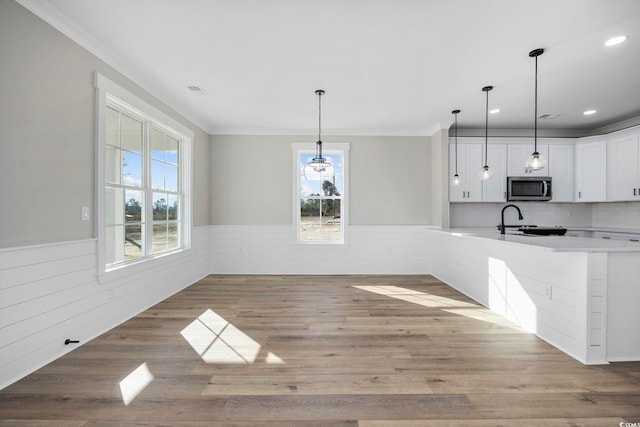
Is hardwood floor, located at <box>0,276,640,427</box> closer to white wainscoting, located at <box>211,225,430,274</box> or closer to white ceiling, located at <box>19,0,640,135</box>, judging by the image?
white wainscoting, located at <box>211,225,430,274</box>

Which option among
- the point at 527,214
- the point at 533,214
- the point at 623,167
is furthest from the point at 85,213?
the point at 623,167

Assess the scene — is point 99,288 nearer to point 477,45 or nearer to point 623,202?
point 477,45

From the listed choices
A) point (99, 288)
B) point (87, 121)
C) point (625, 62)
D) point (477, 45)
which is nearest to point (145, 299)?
point (99, 288)

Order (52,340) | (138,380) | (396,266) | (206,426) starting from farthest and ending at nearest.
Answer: (396,266), (52,340), (138,380), (206,426)

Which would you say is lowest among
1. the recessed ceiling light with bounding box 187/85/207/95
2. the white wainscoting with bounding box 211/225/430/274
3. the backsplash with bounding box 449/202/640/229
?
the white wainscoting with bounding box 211/225/430/274

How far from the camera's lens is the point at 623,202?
5133 mm

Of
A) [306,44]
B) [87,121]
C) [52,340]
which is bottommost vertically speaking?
[52,340]

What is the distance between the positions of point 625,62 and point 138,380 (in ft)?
17.6

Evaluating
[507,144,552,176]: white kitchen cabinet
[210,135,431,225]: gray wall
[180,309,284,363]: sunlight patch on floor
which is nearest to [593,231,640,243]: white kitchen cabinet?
[507,144,552,176]: white kitchen cabinet

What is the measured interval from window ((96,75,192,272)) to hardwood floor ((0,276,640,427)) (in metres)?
0.92

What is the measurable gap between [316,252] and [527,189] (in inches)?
155

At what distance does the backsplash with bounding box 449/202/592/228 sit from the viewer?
562 centimetres

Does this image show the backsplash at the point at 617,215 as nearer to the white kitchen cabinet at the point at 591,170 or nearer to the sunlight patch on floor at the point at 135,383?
the white kitchen cabinet at the point at 591,170

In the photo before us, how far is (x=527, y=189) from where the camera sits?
5.14m
